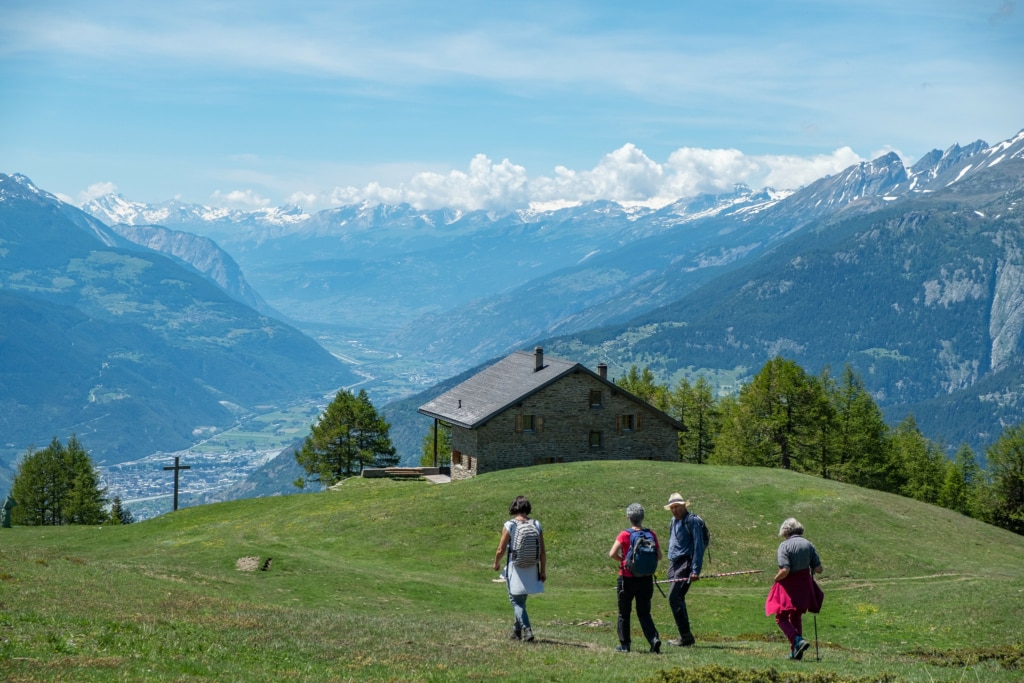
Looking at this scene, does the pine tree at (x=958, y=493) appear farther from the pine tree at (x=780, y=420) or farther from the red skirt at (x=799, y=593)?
the red skirt at (x=799, y=593)

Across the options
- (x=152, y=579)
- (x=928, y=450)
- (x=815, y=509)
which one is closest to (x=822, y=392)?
(x=928, y=450)

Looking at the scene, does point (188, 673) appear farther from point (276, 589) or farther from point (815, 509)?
point (815, 509)

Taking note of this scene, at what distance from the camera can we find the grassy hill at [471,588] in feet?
58.9

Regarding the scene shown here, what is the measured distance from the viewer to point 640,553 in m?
20.2

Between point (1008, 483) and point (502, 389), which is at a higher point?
point (502, 389)

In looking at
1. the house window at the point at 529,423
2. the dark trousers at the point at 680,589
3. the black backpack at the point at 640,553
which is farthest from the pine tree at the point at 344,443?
the black backpack at the point at 640,553

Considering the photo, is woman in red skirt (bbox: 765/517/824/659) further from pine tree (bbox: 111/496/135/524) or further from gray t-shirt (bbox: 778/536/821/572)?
pine tree (bbox: 111/496/135/524)

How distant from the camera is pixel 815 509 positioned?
4956cm

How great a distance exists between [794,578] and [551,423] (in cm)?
4769

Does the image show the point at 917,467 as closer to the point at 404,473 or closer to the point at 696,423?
the point at 696,423

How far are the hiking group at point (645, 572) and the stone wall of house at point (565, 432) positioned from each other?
142 ft

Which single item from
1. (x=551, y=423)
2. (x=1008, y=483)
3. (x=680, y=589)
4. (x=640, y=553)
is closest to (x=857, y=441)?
(x=1008, y=483)

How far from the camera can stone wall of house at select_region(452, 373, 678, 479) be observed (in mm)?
65312

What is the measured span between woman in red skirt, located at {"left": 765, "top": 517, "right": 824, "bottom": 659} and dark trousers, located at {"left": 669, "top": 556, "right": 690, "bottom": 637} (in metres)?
2.01
